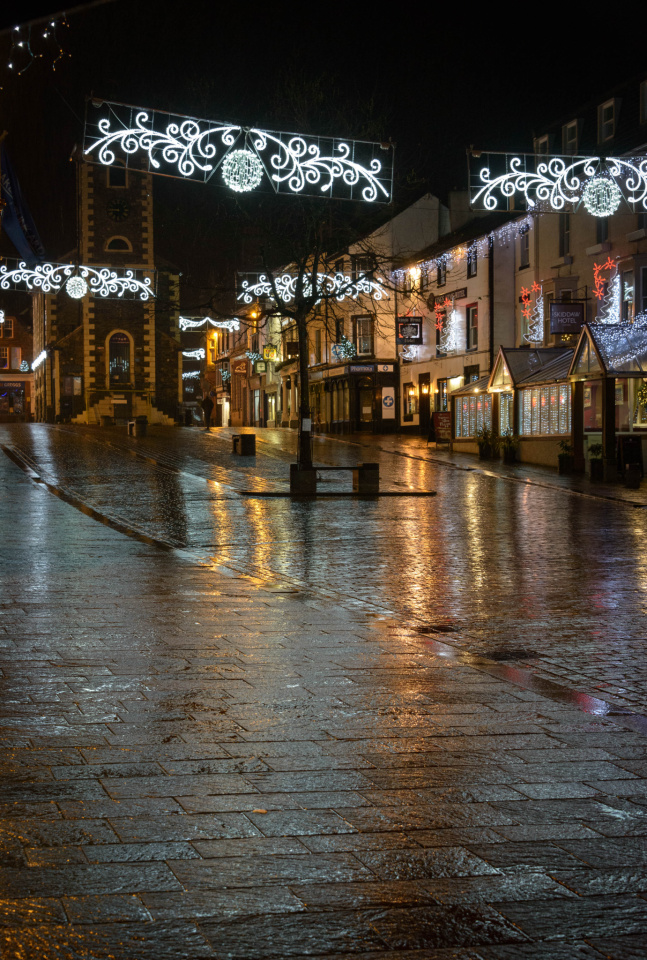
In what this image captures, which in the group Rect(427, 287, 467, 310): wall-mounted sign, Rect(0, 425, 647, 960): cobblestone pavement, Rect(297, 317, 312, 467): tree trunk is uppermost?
Rect(427, 287, 467, 310): wall-mounted sign

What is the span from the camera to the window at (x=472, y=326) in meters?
48.7

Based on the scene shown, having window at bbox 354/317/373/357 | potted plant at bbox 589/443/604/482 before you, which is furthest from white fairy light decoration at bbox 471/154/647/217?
window at bbox 354/317/373/357

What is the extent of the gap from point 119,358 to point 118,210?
8905mm

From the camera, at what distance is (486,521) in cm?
1841

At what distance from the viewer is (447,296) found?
169 ft

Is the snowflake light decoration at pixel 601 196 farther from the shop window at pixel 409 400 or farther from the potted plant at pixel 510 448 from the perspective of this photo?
the shop window at pixel 409 400

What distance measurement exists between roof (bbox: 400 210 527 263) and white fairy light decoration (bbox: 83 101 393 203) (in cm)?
2531

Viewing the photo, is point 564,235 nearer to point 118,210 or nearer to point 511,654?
point 118,210

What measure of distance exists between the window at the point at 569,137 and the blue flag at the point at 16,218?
25122mm

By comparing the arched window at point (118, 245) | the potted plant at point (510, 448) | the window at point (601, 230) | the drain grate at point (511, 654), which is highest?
the arched window at point (118, 245)

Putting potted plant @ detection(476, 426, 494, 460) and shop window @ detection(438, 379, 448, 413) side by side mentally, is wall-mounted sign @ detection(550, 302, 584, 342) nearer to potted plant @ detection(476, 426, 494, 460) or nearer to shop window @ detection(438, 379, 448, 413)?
potted plant @ detection(476, 426, 494, 460)

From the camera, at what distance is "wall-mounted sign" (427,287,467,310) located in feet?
163

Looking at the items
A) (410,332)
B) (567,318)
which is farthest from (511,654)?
(410,332)

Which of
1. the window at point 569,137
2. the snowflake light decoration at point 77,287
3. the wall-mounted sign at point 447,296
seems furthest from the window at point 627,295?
the snowflake light decoration at point 77,287
